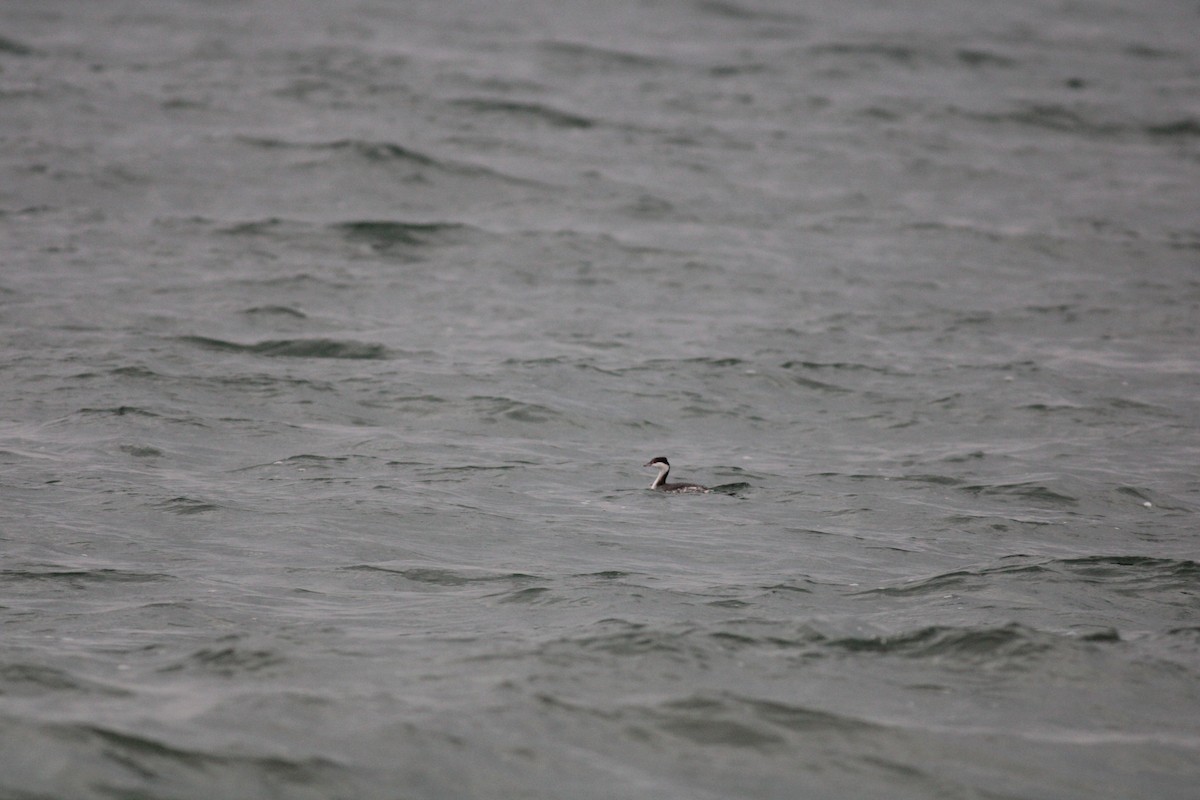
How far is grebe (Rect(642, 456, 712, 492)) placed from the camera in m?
13.8

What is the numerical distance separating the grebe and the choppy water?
17 cm

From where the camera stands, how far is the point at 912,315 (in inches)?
798

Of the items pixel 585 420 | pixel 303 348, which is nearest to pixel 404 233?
pixel 303 348

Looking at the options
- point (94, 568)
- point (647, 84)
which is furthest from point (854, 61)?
point (94, 568)

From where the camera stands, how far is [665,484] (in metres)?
13.9

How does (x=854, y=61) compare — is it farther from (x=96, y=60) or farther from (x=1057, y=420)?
(x=1057, y=420)

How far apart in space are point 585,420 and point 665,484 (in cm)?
238

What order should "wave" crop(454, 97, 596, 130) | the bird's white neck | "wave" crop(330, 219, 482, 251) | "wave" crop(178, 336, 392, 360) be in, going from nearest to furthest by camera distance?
1. the bird's white neck
2. "wave" crop(178, 336, 392, 360)
3. "wave" crop(330, 219, 482, 251)
4. "wave" crop(454, 97, 596, 130)

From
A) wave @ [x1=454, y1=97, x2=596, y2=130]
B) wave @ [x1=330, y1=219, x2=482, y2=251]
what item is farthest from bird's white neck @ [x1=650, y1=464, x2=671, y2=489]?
wave @ [x1=454, y1=97, x2=596, y2=130]

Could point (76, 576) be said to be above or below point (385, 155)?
below

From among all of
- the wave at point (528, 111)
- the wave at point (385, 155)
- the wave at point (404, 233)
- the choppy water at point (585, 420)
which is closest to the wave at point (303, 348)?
the choppy water at point (585, 420)

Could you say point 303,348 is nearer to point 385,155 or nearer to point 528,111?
point 385,155

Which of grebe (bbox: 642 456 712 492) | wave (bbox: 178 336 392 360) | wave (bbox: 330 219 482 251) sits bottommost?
grebe (bbox: 642 456 712 492)

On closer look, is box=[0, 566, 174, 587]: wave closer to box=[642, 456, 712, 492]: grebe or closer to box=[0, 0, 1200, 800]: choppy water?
box=[0, 0, 1200, 800]: choppy water
